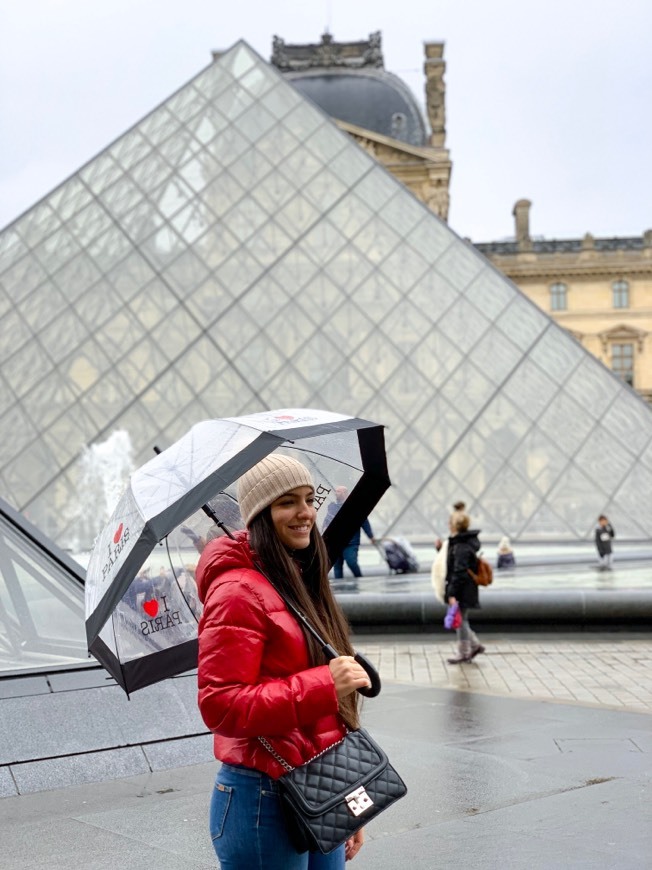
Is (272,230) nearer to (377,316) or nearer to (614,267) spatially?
(377,316)

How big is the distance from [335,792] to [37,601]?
3.11 metres

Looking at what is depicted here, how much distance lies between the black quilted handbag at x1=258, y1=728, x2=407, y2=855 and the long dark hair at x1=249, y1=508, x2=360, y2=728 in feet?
0.35

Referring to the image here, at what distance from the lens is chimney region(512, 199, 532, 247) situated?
5941 cm

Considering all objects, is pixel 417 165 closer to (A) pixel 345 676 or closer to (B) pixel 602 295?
(B) pixel 602 295

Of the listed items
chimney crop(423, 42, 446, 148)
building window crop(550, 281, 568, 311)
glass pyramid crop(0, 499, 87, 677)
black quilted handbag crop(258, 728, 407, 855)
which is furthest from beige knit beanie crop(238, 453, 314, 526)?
building window crop(550, 281, 568, 311)

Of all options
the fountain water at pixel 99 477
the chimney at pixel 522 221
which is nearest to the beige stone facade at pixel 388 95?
the chimney at pixel 522 221

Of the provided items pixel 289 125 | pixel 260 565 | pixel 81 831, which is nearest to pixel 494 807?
pixel 81 831

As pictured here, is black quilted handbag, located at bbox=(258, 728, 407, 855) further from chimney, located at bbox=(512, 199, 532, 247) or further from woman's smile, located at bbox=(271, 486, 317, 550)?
chimney, located at bbox=(512, 199, 532, 247)

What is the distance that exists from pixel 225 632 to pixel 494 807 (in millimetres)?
1904

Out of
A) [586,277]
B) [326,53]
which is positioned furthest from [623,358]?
[326,53]

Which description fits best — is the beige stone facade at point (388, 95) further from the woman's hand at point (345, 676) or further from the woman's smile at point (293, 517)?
the woman's hand at point (345, 676)

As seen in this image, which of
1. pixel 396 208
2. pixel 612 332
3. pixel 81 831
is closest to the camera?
pixel 81 831

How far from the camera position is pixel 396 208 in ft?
67.8

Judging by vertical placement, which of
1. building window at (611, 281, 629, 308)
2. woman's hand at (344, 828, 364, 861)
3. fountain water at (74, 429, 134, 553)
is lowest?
fountain water at (74, 429, 134, 553)
